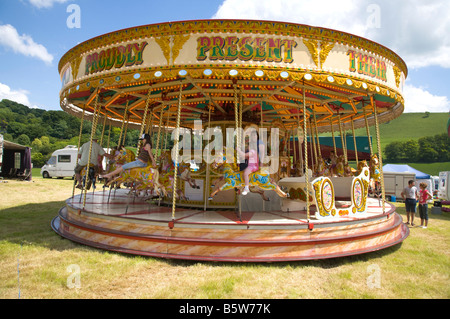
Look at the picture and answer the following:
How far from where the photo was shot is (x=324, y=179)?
6125 millimetres

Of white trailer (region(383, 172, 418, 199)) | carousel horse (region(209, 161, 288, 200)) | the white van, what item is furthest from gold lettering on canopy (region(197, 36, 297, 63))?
the white van

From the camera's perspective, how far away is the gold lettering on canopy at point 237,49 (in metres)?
5.37

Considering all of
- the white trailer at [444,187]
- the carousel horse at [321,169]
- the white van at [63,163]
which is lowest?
the white trailer at [444,187]

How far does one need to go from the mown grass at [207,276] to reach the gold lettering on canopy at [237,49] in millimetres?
3729

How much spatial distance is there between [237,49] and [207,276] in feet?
13.1

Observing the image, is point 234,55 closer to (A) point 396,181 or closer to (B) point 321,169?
(B) point 321,169

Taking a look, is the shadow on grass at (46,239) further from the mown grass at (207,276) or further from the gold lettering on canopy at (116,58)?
the gold lettering on canopy at (116,58)

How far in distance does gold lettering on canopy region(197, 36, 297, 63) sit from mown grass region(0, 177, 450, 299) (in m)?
3.73

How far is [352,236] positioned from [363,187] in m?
2.02

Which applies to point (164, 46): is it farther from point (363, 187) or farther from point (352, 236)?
point (363, 187)

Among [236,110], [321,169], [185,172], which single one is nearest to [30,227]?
[185,172]

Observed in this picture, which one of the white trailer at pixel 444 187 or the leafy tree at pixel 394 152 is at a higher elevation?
the leafy tree at pixel 394 152

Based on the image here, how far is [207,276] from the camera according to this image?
4492 mm

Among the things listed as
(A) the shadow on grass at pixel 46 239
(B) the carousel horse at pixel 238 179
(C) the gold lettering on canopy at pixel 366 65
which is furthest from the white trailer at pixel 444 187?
(B) the carousel horse at pixel 238 179
